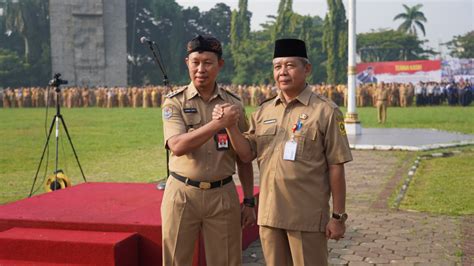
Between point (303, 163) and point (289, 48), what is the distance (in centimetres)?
59

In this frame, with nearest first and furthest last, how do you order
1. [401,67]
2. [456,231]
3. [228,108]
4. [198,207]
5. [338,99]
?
[228,108] < [198,207] < [456,231] < [338,99] < [401,67]

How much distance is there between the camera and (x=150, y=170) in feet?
31.8

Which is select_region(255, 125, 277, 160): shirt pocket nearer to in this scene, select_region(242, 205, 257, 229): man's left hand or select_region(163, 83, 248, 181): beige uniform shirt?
select_region(163, 83, 248, 181): beige uniform shirt

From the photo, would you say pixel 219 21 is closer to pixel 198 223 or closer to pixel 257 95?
pixel 257 95

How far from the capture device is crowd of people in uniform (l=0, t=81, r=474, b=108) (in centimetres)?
3177

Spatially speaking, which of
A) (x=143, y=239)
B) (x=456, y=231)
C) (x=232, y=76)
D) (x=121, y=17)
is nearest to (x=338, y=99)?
(x=232, y=76)

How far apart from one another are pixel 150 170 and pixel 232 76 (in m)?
42.3

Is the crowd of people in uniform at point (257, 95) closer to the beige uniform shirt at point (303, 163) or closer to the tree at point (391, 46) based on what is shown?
the tree at point (391, 46)

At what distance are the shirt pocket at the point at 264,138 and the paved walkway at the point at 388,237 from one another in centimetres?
181

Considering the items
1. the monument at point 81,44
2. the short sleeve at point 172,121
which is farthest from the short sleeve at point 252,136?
the monument at point 81,44

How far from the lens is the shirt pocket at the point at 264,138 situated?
9.45 feet

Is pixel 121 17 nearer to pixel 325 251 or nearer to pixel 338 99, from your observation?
pixel 338 99

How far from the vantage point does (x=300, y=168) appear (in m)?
2.80

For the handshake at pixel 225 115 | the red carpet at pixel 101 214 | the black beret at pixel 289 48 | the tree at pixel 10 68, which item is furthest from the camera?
the tree at pixel 10 68
